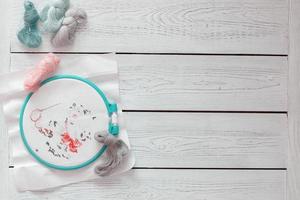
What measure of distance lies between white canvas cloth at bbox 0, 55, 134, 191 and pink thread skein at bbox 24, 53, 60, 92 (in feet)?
0.09

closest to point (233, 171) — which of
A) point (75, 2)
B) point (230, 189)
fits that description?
point (230, 189)

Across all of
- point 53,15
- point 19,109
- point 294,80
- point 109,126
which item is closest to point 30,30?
point 53,15

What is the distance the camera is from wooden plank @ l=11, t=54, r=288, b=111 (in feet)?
4.30

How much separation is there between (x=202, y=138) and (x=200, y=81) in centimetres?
14

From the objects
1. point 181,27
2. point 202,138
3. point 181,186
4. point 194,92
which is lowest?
point 181,186

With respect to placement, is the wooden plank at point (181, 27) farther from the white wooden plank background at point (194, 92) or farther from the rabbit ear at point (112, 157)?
the rabbit ear at point (112, 157)

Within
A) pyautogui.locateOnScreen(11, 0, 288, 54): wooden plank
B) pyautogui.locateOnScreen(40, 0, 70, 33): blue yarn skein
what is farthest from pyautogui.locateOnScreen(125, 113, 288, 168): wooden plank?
pyautogui.locateOnScreen(40, 0, 70, 33): blue yarn skein

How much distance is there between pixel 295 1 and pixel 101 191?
0.65 meters

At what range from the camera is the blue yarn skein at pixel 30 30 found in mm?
1272

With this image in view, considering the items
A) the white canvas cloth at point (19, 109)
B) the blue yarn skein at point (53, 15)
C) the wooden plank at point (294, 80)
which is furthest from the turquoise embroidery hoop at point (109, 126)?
the wooden plank at point (294, 80)

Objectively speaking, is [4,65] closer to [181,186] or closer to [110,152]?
[110,152]

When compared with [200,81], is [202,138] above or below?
below

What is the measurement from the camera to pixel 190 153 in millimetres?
1319

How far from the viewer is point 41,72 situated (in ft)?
4.14
